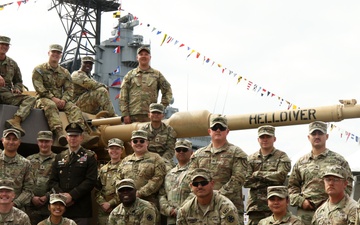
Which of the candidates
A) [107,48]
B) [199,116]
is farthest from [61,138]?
[107,48]

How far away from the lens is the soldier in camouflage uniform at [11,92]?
37.0 feet

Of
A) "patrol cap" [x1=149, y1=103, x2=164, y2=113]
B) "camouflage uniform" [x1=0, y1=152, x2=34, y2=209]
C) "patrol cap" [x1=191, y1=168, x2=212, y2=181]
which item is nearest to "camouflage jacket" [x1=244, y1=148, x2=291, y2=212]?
"patrol cap" [x1=191, y1=168, x2=212, y2=181]

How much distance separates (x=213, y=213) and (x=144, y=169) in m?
2.11

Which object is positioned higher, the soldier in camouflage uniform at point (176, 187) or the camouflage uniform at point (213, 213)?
the soldier in camouflage uniform at point (176, 187)

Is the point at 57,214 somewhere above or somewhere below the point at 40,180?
below

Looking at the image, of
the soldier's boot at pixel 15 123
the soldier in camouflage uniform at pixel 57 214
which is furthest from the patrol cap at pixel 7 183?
the soldier's boot at pixel 15 123

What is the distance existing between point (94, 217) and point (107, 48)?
2429cm

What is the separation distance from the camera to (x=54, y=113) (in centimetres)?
1161

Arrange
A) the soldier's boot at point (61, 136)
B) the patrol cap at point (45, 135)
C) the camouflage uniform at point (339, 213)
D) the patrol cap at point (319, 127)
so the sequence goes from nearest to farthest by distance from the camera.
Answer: the camouflage uniform at point (339, 213), the patrol cap at point (319, 127), the patrol cap at point (45, 135), the soldier's boot at point (61, 136)

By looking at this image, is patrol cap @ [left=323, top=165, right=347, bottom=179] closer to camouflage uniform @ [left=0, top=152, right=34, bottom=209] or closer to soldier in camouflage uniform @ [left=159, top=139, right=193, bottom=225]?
soldier in camouflage uniform @ [left=159, top=139, right=193, bottom=225]

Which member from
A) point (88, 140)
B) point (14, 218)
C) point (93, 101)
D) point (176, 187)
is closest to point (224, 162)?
point (176, 187)

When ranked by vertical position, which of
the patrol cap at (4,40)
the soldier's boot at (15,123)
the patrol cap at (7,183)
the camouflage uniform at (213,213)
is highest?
the patrol cap at (4,40)

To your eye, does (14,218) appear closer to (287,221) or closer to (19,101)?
(19,101)

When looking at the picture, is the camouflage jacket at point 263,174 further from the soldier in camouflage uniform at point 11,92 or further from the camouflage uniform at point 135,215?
the soldier in camouflage uniform at point 11,92
